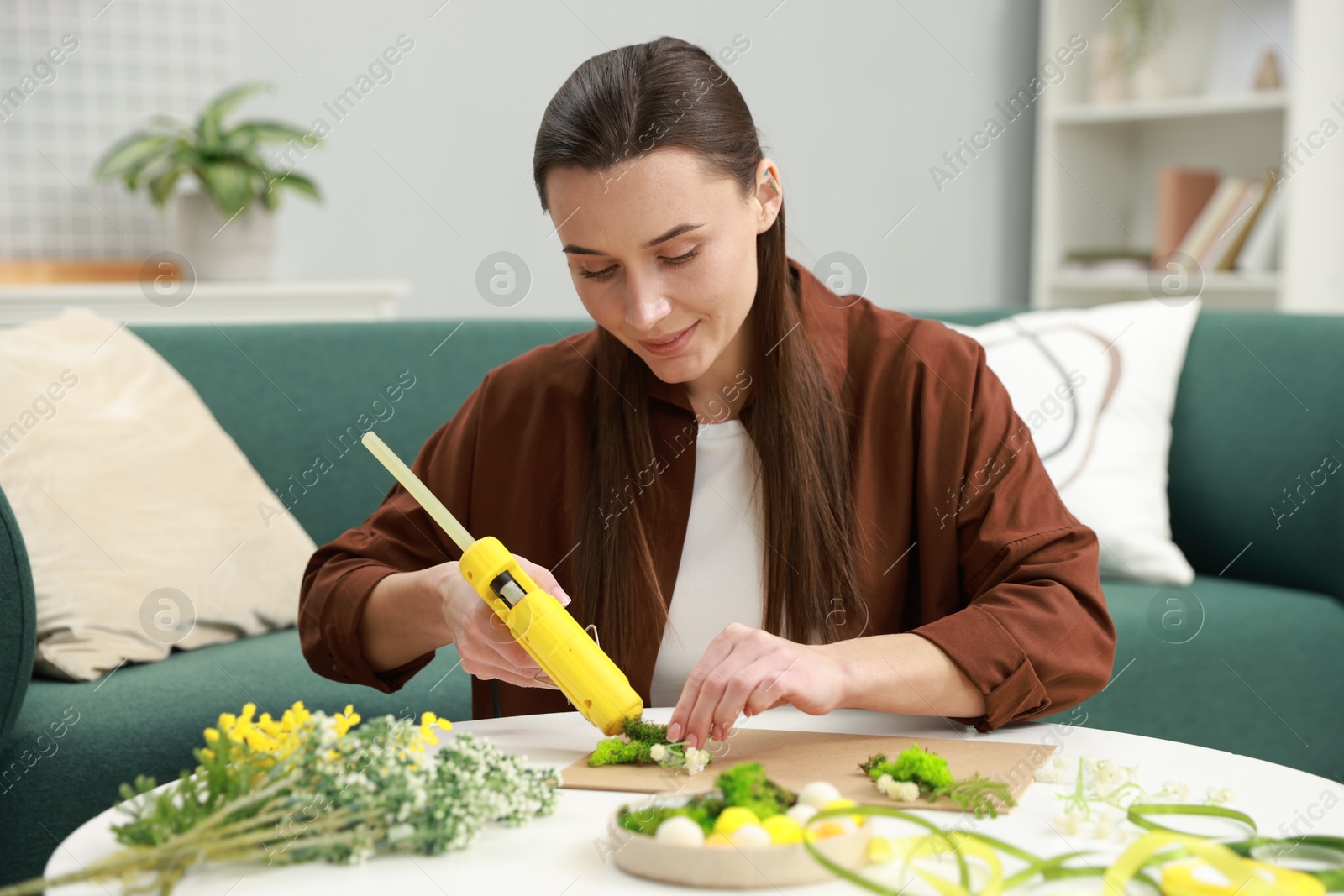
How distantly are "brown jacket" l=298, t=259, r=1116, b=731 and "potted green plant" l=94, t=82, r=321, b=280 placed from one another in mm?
1515

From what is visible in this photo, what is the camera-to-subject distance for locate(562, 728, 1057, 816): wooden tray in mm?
876

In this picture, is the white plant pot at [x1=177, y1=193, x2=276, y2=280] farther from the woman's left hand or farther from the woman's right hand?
the woman's left hand

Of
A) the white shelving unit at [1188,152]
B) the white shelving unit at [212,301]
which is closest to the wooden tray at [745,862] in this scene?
the white shelving unit at [212,301]

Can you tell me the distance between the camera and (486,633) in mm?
1024

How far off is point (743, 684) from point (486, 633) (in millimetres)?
226

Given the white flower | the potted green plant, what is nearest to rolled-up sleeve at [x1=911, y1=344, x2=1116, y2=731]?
the white flower

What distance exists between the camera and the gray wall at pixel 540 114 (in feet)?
10.1

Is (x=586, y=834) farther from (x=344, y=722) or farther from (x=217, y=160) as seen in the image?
(x=217, y=160)

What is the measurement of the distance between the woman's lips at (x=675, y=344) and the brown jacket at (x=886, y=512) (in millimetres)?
170

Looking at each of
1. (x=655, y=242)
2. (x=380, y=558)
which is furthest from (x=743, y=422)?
(x=380, y=558)

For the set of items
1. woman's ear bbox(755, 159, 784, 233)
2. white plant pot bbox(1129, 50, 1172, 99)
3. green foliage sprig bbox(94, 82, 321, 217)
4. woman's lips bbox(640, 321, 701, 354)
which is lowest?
woman's lips bbox(640, 321, 701, 354)

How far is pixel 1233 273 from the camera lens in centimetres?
336

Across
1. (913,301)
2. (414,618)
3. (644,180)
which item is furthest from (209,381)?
(913,301)

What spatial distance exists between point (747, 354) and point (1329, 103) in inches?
101
